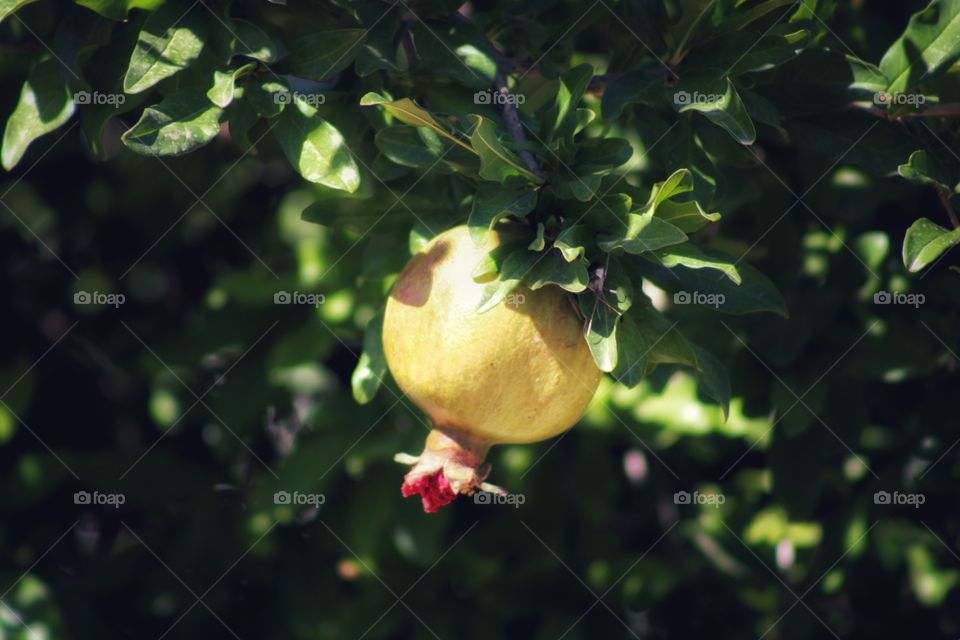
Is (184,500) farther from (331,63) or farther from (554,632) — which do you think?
(331,63)

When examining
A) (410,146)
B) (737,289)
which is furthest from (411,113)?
(737,289)

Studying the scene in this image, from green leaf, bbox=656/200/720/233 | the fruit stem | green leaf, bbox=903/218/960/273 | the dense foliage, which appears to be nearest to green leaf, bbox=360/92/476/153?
the dense foliage

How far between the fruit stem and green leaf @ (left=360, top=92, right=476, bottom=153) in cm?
31

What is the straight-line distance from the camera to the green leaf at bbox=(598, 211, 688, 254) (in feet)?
3.29

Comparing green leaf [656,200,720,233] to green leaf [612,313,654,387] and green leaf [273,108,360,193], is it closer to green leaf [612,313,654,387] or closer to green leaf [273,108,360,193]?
green leaf [612,313,654,387]

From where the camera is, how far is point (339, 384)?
1.87 meters

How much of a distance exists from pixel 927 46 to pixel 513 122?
1.66 feet

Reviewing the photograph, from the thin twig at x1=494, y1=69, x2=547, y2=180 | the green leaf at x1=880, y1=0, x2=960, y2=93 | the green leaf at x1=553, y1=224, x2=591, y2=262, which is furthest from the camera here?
the green leaf at x1=880, y1=0, x2=960, y2=93

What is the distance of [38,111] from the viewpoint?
124 cm

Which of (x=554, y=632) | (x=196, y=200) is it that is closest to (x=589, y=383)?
(x=554, y=632)

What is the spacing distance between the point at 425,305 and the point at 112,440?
116cm

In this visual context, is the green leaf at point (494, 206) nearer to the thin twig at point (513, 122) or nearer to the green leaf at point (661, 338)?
the thin twig at point (513, 122)

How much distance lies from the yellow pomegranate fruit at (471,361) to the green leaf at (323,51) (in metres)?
Answer: 0.23

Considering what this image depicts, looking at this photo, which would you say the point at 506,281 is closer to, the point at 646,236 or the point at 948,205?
the point at 646,236
